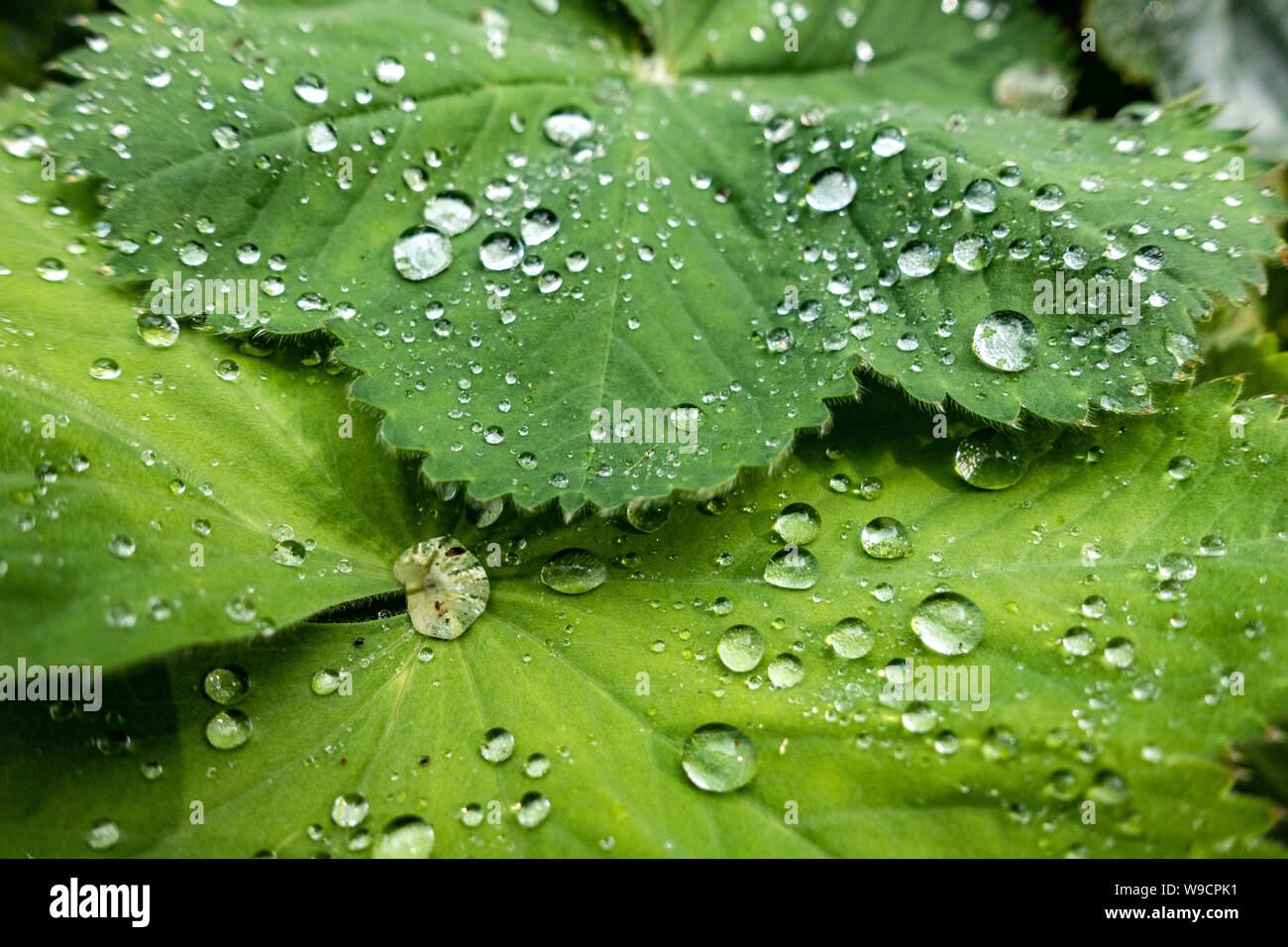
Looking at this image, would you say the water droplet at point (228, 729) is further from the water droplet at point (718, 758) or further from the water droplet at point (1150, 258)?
the water droplet at point (1150, 258)

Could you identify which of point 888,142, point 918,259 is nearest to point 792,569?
point 918,259

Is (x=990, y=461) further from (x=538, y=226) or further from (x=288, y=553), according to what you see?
(x=288, y=553)

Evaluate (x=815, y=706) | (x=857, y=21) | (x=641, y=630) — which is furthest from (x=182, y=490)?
(x=857, y=21)

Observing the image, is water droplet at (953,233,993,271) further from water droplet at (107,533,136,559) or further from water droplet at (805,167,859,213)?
water droplet at (107,533,136,559)

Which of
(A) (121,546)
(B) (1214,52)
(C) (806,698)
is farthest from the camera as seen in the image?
(B) (1214,52)

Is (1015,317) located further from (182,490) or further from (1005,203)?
(182,490)

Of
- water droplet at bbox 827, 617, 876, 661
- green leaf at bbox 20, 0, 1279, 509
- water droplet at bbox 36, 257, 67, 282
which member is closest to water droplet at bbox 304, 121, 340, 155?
green leaf at bbox 20, 0, 1279, 509
